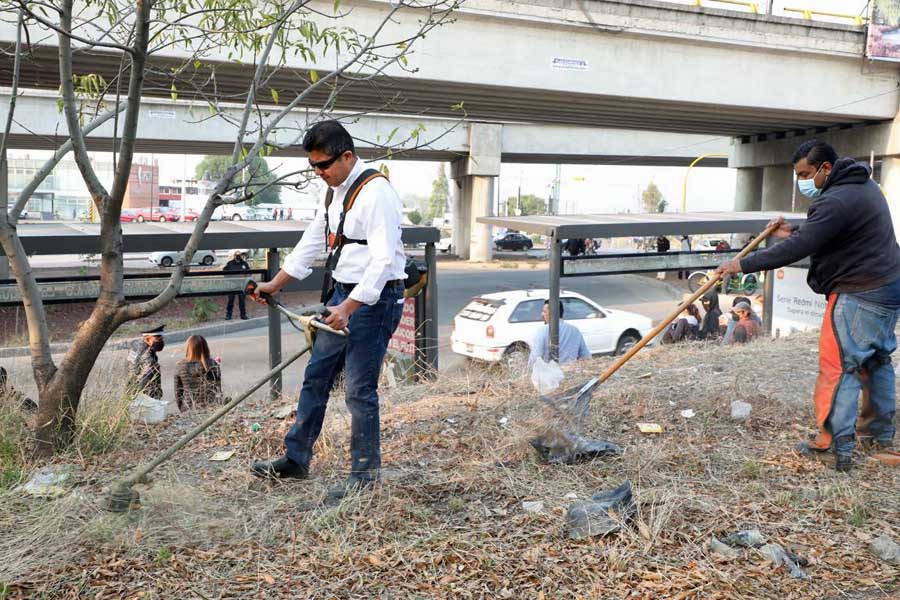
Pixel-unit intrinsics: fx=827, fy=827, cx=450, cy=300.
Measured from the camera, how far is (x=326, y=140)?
388 cm

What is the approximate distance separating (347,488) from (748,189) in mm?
30301

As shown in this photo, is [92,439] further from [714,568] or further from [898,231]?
[898,231]

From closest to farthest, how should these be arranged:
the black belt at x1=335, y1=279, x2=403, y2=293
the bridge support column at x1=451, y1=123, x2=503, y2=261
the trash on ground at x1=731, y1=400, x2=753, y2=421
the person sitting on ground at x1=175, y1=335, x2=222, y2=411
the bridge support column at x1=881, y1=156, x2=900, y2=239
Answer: the black belt at x1=335, y1=279, x2=403, y2=293, the trash on ground at x1=731, y1=400, x2=753, y2=421, the person sitting on ground at x1=175, y1=335, x2=222, y2=411, the bridge support column at x1=881, y1=156, x2=900, y2=239, the bridge support column at x1=451, y1=123, x2=503, y2=261

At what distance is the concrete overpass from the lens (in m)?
17.9

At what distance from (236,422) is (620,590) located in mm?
3204

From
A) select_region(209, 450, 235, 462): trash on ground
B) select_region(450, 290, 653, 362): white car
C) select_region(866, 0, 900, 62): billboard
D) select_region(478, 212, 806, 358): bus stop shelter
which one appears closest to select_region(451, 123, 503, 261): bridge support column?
select_region(866, 0, 900, 62): billboard

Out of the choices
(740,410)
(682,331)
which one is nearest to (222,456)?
(740,410)

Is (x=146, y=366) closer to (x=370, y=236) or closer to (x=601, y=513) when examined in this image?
(x=370, y=236)

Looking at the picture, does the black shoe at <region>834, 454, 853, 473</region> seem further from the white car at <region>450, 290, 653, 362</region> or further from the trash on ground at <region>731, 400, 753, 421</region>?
the white car at <region>450, 290, 653, 362</region>

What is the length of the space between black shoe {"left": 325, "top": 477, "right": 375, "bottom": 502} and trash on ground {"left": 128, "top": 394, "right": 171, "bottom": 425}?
1.95 metres

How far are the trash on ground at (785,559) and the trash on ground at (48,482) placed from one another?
10.4ft

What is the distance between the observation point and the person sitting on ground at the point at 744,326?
33.6 ft

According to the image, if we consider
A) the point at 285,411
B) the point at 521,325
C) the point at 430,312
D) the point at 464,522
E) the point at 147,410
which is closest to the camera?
the point at 464,522

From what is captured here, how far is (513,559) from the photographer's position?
3436 mm
